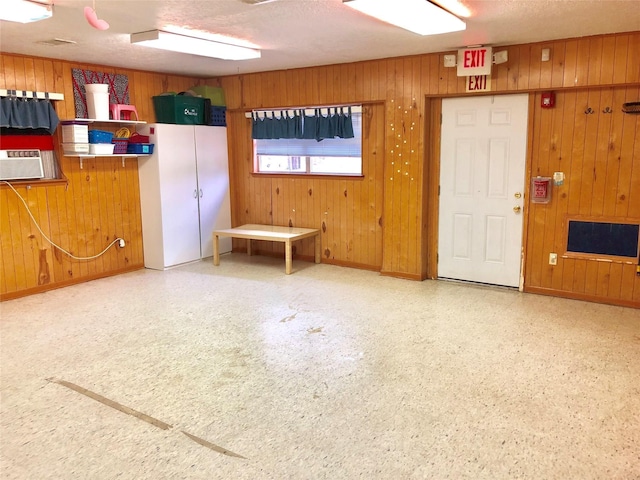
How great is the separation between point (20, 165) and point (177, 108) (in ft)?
6.20

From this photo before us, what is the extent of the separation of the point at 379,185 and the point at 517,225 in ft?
5.25

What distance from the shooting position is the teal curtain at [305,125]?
20.0 ft

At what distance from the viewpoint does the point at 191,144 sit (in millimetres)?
6445

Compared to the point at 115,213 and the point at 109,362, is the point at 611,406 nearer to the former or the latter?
the point at 109,362

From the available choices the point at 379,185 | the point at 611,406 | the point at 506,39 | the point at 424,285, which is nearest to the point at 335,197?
the point at 379,185

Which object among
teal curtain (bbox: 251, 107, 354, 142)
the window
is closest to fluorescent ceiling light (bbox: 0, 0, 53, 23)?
teal curtain (bbox: 251, 107, 354, 142)

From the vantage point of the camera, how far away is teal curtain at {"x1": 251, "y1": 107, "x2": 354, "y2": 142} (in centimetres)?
609

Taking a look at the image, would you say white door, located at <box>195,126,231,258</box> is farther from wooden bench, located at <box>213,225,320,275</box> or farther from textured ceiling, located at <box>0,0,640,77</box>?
textured ceiling, located at <box>0,0,640,77</box>

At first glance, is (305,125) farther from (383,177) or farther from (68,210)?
(68,210)

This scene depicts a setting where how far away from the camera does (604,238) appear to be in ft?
15.7

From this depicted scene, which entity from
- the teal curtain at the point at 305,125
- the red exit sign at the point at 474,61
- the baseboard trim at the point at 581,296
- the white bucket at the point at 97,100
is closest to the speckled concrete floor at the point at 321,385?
the baseboard trim at the point at 581,296

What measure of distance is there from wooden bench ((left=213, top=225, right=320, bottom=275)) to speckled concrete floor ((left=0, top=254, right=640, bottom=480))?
808 millimetres

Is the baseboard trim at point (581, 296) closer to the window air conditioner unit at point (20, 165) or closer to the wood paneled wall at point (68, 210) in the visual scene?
the wood paneled wall at point (68, 210)

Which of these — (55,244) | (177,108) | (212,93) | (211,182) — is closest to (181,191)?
(211,182)
